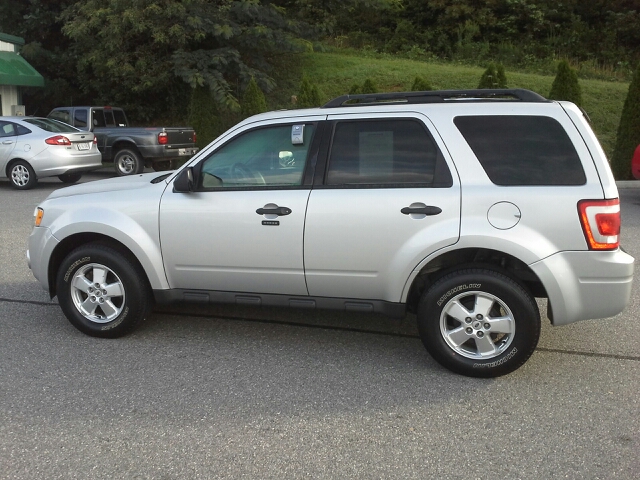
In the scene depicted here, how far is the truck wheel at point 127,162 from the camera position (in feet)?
60.4

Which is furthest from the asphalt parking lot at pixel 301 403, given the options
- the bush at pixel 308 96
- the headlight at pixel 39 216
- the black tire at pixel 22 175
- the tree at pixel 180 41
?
the tree at pixel 180 41

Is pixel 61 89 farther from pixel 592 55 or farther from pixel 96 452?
pixel 96 452

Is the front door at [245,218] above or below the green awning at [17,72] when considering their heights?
below

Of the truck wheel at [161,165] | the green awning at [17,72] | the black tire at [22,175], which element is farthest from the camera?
the green awning at [17,72]

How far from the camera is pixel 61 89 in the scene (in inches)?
1104

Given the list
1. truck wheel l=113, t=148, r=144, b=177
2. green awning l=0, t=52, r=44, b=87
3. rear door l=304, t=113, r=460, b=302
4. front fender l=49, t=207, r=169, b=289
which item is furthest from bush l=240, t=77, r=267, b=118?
rear door l=304, t=113, r=460, b=302

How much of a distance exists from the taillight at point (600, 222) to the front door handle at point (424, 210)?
899 mm

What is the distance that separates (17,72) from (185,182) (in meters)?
22.5

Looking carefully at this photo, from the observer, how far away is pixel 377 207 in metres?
4.78

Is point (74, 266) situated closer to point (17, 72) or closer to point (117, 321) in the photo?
point (117, 321)

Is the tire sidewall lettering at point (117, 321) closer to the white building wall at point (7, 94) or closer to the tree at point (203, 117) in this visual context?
the tree at point (203, 117)

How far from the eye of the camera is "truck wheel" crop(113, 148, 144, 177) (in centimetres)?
1841

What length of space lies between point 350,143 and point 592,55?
97.1 feet

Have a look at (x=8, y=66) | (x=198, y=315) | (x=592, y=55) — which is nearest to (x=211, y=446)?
(x=198, y=315)
